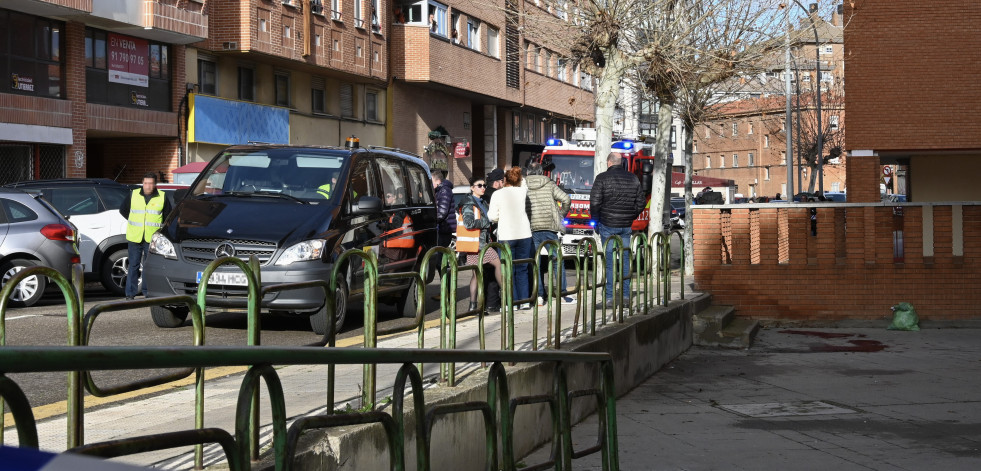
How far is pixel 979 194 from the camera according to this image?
2612 centimetres

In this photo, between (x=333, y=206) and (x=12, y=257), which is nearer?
(x=333, y=206)

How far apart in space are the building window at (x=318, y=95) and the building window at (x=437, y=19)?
15.3ft

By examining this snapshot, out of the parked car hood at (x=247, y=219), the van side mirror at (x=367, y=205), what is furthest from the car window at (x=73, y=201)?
the van side mirror at (x=367, y=205)

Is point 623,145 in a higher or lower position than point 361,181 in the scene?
higher

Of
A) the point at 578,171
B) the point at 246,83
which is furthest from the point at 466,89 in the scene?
the point at 578,171

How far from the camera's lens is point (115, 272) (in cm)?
1719

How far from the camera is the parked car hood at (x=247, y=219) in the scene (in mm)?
11367

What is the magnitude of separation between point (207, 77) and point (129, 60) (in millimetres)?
3305

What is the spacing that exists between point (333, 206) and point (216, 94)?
830 inches

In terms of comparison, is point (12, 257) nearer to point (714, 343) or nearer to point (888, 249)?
point (714, 343)

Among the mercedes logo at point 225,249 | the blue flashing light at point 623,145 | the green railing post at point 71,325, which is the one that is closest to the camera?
the green railing post at point 71,325

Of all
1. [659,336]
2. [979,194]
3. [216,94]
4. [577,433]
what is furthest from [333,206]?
[216,94]

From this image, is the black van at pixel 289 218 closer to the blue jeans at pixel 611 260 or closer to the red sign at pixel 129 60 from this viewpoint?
the blue jeans at pixel 611 260

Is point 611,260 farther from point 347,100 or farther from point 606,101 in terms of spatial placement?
point 347,100
